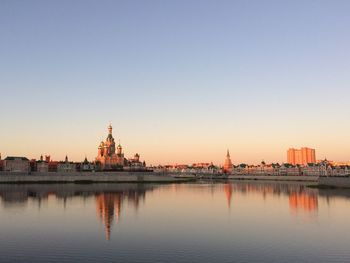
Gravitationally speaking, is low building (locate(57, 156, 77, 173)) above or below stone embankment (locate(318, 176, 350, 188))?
above

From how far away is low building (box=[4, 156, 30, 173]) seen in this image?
163750mm

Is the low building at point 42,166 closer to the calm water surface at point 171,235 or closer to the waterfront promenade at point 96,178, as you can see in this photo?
the waterfront promenade at point 96,178

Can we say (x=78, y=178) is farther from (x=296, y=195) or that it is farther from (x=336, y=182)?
(x=336, y=182)

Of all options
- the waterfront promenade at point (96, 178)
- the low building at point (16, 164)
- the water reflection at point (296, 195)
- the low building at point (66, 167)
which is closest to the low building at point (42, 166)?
the low building at point (66, 167)

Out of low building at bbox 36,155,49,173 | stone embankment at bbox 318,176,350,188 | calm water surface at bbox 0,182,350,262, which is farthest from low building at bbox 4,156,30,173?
stone embankment at bbox 318,176,350,188

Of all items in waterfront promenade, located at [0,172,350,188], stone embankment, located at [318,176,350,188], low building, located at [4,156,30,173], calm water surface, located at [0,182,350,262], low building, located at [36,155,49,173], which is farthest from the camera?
low building, located at [36,155,49,173]

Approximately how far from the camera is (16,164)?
167 m

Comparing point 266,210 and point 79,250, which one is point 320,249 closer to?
point 79,250

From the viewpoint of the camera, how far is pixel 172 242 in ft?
104

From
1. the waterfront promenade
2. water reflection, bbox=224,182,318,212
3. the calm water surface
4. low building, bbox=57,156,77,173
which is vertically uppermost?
low building, bbox=57,156,77,173

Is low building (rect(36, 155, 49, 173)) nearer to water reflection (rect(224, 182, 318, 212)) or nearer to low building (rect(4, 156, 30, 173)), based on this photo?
low building (rect(4, 156, 30, 173))

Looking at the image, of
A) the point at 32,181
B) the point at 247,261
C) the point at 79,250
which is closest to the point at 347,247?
the point at 247,261

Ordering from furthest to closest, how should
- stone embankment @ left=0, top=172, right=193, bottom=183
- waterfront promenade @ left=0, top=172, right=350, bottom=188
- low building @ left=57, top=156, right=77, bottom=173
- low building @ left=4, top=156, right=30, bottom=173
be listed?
low building @ left=57, top=156, right=77, bottom=173 → low building @ left=4, top=156, right=30, bottom=173 → stone embankment @ left=0, top=172, right=193, bottom=183 → waterfront promenade @ left=0, top=172, right=350, bottom=188

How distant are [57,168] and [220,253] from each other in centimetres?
17339
